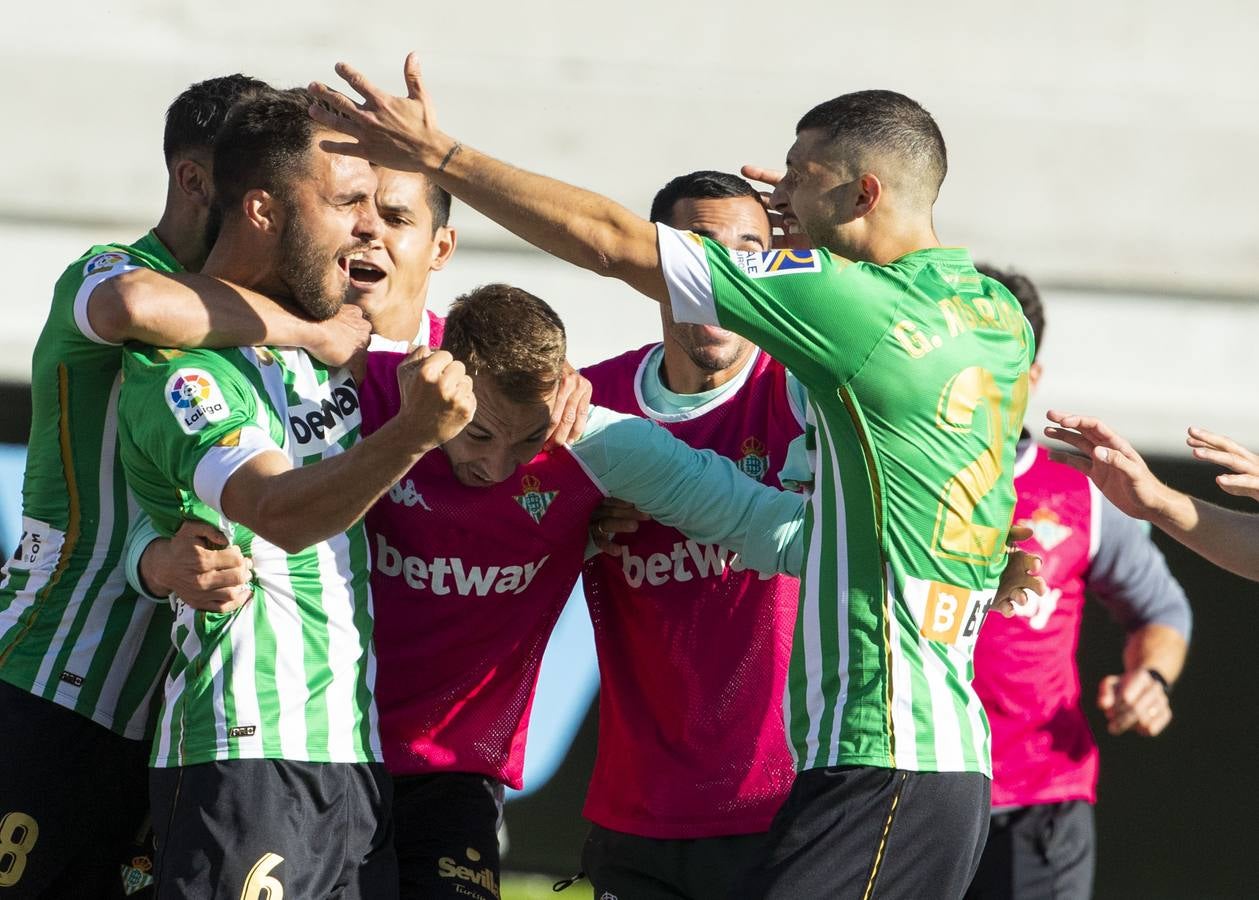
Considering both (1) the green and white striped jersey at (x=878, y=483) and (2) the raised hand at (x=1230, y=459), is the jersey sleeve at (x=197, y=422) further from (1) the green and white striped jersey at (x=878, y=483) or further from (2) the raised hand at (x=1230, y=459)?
(2) the raised hand at (x=1230, y=459)

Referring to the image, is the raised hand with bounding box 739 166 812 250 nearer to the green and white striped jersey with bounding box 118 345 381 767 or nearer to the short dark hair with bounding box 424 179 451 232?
the short dark hair with bounding box 424 179 451 232

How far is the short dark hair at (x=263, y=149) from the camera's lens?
3078 mm

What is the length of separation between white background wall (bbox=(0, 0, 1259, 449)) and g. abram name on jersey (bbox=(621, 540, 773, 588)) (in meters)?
2.75

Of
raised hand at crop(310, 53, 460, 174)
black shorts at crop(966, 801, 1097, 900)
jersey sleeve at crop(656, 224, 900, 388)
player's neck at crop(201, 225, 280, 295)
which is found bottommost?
black shorts at crop(966, 801, 1097, 900)

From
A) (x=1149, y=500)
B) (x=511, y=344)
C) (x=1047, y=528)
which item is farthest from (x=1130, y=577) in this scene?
(x=511, y=344)

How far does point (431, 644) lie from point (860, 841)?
1049 mm

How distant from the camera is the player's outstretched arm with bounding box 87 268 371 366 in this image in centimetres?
292

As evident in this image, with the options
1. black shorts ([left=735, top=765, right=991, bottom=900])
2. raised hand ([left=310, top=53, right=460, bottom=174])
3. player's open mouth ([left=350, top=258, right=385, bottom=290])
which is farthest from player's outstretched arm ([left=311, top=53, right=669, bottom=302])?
player's open mouth ([left=350, top=258, right=385, bottom=290])

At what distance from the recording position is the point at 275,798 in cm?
281

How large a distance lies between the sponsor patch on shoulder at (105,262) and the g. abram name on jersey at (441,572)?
0.78 m

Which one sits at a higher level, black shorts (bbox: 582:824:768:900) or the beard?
the beard

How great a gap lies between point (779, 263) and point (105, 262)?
4.65ft

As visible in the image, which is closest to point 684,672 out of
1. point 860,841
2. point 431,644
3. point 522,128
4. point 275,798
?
point 431,644

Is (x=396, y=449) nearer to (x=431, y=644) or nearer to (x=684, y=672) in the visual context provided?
(x=431, y=644)
